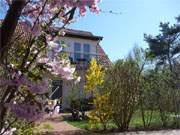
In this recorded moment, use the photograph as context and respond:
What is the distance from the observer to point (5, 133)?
3.82 metres

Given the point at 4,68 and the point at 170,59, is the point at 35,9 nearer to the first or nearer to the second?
the point at 4,68

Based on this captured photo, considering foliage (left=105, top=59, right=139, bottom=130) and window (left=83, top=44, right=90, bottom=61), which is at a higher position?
window (left=83, top=44, right=90, bottom=61)

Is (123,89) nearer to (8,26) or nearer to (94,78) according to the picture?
(94,78)

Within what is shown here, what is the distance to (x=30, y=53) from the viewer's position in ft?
12.2

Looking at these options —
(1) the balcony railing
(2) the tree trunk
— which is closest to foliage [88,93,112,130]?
(1) the balcony railing

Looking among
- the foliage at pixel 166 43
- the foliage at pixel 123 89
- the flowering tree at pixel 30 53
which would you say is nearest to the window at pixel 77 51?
the foliage at pixel 166 43

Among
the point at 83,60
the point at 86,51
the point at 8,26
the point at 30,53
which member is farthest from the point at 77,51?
the point at 8,26

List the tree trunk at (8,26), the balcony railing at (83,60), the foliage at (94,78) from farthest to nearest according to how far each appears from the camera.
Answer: the balcony railing at (83,60)
the foliage at (94,78)
the tree trunk at (8,26)

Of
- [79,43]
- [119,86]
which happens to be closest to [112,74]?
[119,86]

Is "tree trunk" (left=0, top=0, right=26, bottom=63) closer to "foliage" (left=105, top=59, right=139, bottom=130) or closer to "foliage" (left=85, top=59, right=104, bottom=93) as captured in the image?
"foliage" (left=105, top=59, right=139, bottom=130)

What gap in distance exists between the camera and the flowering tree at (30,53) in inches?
124

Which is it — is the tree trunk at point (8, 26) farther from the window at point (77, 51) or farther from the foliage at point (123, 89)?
the window at point (77, 51)

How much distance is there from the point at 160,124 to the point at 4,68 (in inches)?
731

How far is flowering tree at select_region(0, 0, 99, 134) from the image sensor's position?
10.4 ft
